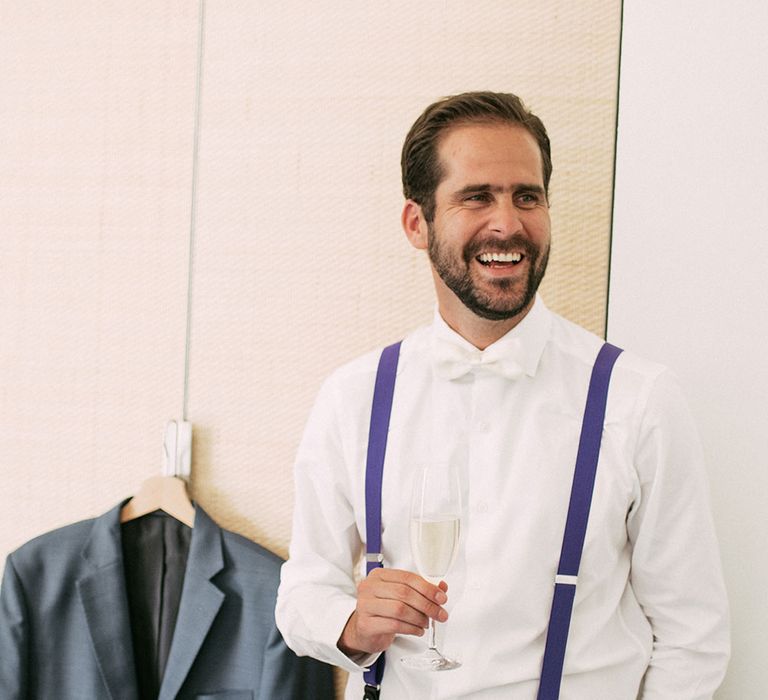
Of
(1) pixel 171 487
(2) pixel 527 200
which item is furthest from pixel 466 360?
(1) pixel 171 487

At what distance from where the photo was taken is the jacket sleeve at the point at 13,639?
6.20 ft

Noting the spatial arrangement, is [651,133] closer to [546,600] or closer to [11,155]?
[546,600]

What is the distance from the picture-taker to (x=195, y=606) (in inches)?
73.5

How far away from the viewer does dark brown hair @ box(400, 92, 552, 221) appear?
5.12 feet

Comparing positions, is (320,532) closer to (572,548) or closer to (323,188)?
(572,548)

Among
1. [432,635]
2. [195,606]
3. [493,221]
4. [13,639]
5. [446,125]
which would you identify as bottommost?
[13,639]

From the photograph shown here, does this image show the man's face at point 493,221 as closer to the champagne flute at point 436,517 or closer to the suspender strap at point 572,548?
the suspender strap at point 572,548

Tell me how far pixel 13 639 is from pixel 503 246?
134 centimetres

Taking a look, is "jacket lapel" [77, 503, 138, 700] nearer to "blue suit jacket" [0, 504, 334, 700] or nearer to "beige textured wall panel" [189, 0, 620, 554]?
"blue suit jacket" [0, 504, 334, 700]

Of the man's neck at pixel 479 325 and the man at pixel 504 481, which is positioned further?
the man's neck at pixel 479 325

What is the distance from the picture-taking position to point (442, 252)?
1.55 m

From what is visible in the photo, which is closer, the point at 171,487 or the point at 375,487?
the point at 375,487

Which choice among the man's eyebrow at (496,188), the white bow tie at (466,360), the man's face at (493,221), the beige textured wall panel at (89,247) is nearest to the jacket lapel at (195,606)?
the beige textured wall panel at (89,247)

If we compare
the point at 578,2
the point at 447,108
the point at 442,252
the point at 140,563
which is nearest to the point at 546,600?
the point at 442,252
